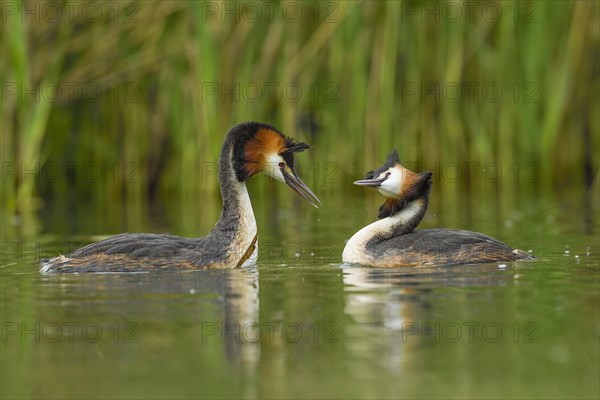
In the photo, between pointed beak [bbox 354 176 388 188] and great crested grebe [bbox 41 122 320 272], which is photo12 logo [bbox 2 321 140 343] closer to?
great crested grebe [bbox 41 122 320 272]

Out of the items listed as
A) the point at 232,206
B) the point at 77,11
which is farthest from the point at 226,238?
the point at 77,11

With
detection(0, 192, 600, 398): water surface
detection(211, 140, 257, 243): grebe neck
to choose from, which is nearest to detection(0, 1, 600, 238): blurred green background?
detection(211, 140, 257, 243): grebe neck

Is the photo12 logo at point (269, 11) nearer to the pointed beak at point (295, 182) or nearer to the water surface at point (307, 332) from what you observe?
the pointed beak at point (295, 182)

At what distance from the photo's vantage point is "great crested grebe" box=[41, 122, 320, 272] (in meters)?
9.18

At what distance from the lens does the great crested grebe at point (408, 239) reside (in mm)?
9672

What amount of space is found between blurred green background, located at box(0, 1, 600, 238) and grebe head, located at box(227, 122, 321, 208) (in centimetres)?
603

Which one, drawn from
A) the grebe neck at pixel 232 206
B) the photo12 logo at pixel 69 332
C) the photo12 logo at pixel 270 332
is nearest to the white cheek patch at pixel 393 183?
the grebe neck at pixel 232 206

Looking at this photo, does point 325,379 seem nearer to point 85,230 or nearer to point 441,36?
point 85,230

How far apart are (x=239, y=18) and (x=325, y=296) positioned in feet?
30.5

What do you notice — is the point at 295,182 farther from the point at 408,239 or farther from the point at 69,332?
the point at 69,332

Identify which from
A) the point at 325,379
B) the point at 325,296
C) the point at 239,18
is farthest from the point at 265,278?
the point at 239,18

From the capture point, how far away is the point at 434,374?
5500 millimetres

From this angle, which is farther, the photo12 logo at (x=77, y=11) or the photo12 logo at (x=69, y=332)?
the photo12 logo at (x=77, y=11)

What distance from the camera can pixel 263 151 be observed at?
383 inches
